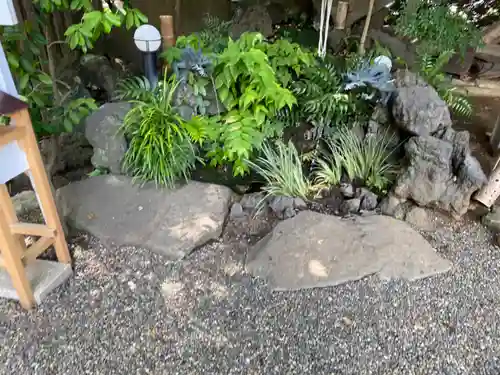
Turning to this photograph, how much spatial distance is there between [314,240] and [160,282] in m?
1.01

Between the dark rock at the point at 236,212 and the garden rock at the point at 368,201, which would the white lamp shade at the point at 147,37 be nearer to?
the dark rock at the point at 236,212

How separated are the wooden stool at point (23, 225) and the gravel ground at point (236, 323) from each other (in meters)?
0.19

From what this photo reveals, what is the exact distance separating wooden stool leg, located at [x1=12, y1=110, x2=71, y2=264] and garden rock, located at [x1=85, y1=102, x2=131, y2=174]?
3.19ft

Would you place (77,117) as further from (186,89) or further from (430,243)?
(430,243)

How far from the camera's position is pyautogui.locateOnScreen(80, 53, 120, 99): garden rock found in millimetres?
4629

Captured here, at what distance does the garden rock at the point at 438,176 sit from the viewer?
9.41 feet

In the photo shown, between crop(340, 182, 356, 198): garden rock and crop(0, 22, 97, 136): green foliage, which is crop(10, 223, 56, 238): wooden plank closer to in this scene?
crop(0, 22, 97, 136): green foliage

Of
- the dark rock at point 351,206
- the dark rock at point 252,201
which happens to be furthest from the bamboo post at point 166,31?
the dark rock at point 351,206

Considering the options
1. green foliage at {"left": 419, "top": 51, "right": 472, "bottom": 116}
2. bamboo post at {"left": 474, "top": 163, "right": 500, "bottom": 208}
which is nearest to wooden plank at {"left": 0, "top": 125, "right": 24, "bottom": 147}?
bamboo post at {"left": 474, "top": 163, "right": 500, "bottom": 208}

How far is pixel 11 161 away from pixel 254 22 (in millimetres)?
4703

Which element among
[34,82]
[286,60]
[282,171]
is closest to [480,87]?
[286,60]

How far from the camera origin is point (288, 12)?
6.47 metres

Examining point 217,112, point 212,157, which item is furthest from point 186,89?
point 212,157

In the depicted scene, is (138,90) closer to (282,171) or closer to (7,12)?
(282,171)
